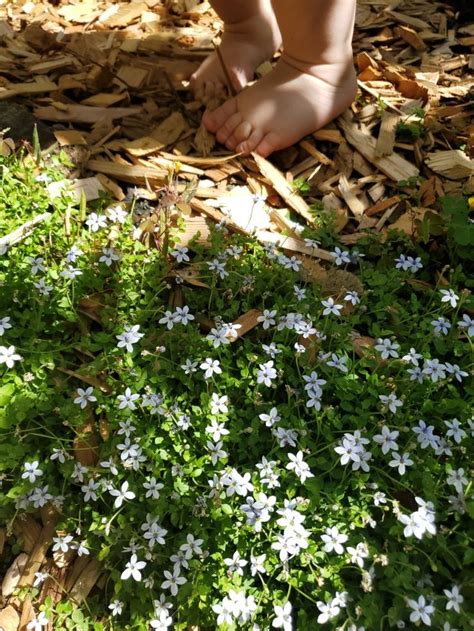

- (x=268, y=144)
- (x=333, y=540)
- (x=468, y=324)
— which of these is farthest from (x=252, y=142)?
(x=333, y=540)

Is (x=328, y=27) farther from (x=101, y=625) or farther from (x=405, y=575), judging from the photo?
(x=101, y=625)

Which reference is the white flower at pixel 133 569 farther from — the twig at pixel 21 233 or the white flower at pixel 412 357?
the twig at pixel 21 233

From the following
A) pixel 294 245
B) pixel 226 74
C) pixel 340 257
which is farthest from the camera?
pixel 226 74

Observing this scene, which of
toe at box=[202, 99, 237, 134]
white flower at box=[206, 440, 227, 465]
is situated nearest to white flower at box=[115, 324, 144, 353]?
white flower at box=[206, 440, 227, 465]

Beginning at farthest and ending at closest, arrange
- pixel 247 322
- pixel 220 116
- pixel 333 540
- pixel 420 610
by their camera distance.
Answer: pixel 220 116, pixel 247 322, pixel 333 540, pixel 420 610

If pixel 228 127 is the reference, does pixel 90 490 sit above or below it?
below

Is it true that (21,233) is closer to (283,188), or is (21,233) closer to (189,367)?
(189,367)

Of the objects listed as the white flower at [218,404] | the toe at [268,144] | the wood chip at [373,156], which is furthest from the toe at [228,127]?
the white flower at [218,404]

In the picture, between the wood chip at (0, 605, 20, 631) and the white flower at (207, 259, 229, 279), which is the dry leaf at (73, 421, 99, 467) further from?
the white flower at (207, 259, 229, 279)
